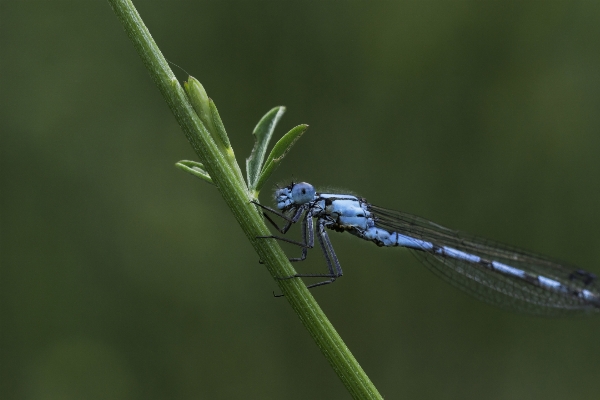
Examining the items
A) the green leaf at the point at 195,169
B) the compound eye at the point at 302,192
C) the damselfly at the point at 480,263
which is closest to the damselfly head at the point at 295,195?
the compound eye at the point at 302,192

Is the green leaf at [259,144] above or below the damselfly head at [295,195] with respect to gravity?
below

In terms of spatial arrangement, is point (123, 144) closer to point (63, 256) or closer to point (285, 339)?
point (63, 256)

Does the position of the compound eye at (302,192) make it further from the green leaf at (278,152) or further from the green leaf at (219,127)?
the green leaf at (219,127)

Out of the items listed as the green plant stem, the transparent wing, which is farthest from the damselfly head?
the green plant stem

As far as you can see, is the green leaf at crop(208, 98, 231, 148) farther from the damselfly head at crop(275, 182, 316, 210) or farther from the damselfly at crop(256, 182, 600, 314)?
the damselfly at crop(256, 182, 600, 314)

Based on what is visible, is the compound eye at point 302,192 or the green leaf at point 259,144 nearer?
the green leaf at point 259,144

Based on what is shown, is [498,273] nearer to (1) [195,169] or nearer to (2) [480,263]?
(2) [480,263]

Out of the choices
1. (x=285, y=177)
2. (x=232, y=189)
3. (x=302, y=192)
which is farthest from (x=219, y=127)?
(x=285, y=177)
